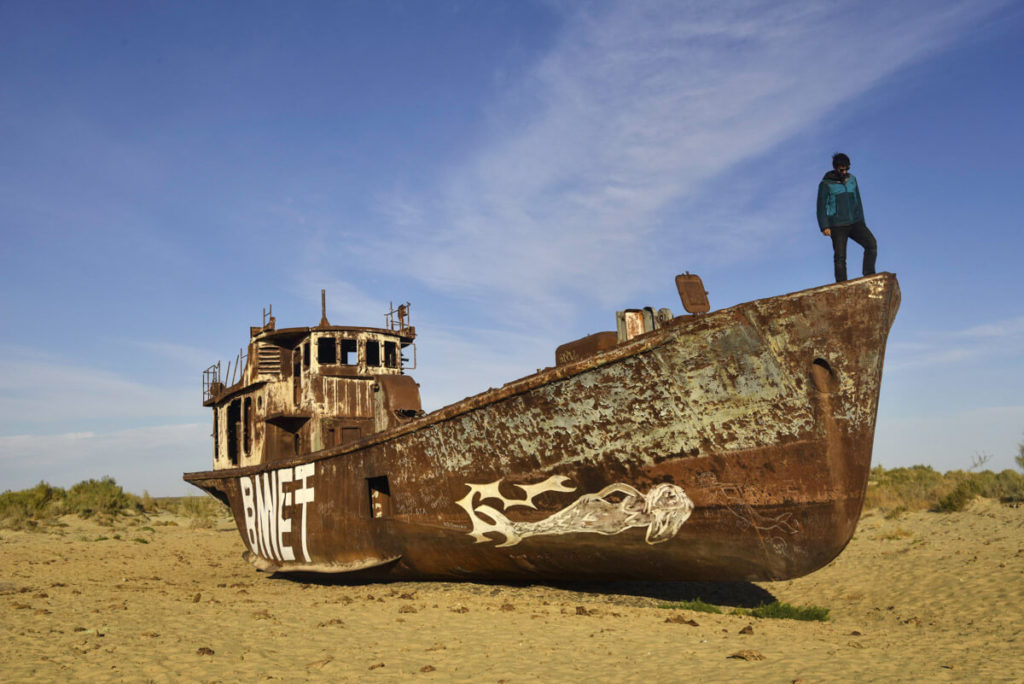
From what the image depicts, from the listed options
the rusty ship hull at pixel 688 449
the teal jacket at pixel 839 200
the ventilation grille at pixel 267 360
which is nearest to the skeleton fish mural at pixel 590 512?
the rusty ship hull at pixel 688 449

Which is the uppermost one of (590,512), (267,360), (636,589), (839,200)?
(267,360)

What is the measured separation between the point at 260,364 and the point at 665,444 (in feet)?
30.8

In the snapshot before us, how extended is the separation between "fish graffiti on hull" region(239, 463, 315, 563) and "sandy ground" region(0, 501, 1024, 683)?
25.3 inches

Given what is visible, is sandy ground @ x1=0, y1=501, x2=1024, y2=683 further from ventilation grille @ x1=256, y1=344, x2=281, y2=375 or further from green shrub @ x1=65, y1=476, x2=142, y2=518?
green shrub @ x1=65, y1=476, x2=142, y2=518

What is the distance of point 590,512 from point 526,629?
46.7 inches

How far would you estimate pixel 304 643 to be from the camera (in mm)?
5160

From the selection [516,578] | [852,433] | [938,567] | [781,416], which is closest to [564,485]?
[516,578]

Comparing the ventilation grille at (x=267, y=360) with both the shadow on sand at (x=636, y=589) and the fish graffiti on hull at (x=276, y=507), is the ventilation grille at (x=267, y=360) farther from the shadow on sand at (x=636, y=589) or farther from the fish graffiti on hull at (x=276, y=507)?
the shadow on sand at (x=636, y=589)

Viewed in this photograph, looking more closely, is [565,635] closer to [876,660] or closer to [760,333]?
[876,660]

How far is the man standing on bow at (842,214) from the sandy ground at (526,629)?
309cm

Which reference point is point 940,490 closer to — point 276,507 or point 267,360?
point 276,507

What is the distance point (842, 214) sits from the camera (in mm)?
5848

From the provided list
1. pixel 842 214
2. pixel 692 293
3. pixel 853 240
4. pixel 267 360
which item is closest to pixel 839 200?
pixel 842 214

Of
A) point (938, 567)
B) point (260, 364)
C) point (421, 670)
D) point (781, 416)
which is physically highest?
point (260, 364)
